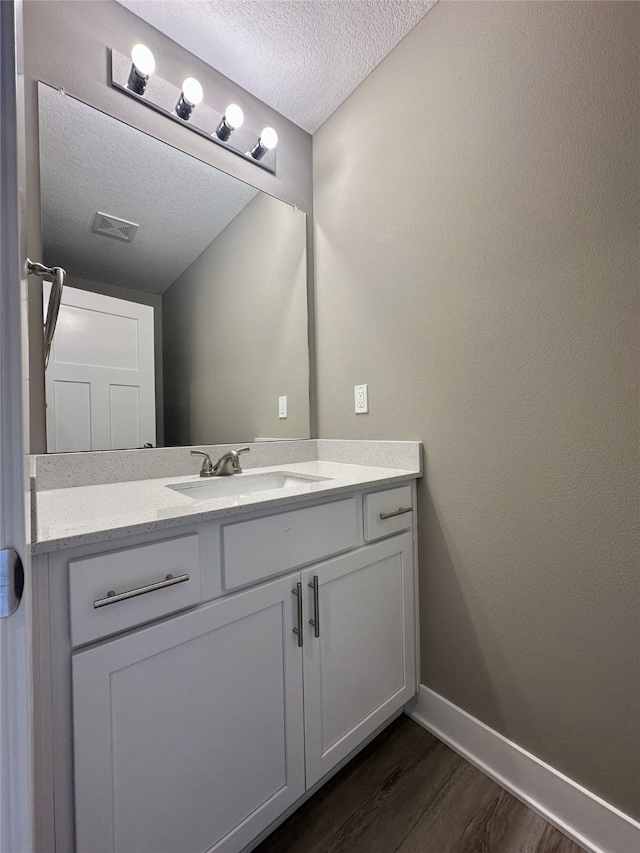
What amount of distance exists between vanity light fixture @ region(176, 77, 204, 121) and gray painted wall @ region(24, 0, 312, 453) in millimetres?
50

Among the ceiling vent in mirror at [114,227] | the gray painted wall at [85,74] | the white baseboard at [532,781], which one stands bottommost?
the white baseboard at [532,781]

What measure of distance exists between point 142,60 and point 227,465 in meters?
1.38

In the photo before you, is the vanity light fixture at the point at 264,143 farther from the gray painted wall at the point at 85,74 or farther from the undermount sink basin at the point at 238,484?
the undermount sink basin at the point at 238,484

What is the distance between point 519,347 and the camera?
43.7 inches

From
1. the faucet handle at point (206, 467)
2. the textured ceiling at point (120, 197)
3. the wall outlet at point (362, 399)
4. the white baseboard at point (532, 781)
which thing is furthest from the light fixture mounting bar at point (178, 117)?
the white baseboard at point (532, 781)

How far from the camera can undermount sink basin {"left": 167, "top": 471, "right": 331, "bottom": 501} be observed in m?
1.29

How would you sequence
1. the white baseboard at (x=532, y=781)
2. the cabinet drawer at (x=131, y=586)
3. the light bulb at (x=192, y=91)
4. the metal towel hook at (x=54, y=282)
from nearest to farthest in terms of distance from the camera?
the cabinet drawer at (x=131, y=586) < the metal towel hook at (x=54, y=282) < the white baseboard at (x=532, y=781) < the light bulb at (x=192, y=91)

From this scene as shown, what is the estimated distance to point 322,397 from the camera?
1.80 m

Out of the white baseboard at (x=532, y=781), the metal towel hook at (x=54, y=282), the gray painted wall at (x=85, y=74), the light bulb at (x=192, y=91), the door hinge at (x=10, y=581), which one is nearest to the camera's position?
the door hinge at (x=10, y=581)

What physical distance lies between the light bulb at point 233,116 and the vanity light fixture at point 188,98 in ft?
0.35

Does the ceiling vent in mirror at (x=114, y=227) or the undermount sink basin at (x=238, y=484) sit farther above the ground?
the ceiling vent in mirror at (x=114, y=227)

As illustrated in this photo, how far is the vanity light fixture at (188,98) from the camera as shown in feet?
4.46

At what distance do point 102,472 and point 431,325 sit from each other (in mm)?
1209

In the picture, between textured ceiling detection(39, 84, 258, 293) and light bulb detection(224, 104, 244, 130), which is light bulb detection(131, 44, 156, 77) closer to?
textured ceiling detection(39, 84, 258, 293)
